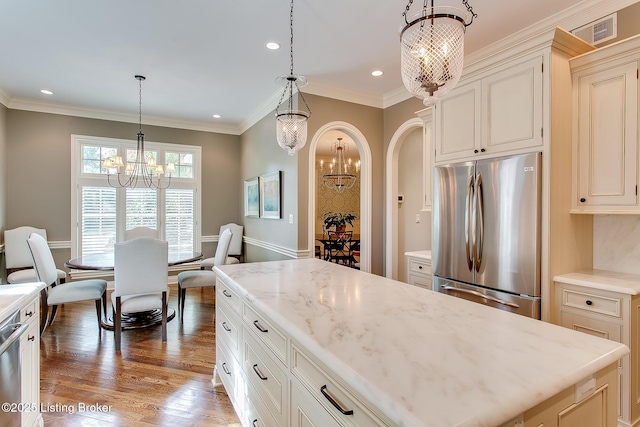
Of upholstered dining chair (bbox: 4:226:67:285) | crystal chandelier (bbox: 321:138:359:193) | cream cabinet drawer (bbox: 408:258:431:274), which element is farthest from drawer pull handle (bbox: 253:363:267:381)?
crystal chandelier (bbox: 321:138:359:193)

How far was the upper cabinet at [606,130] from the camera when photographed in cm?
202

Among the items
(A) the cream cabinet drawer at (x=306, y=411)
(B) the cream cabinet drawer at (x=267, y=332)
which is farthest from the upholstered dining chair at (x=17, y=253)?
(A) the cream cabinet drawer at (x=306, y=411)

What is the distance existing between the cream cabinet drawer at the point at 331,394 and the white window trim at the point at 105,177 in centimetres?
501

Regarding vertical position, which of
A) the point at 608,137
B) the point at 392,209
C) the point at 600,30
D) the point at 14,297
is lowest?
the point at 14,297

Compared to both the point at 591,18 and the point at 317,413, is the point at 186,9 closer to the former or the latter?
the point at 317,413

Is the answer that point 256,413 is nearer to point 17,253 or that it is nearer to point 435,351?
point 435,351

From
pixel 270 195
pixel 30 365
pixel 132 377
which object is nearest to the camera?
pixel 30 365

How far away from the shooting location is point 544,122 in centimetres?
214

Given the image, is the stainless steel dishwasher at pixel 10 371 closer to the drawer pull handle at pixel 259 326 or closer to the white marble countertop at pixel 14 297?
the white marble countertop at pixel 14 297

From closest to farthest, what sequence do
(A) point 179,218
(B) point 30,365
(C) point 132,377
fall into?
(B) point 30,365 < (C) point 132,377 < (A) point 179,218

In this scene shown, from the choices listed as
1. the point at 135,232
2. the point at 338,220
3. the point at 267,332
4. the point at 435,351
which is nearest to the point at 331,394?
the point at 435,351

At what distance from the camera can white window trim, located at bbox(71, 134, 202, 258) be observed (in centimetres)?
484

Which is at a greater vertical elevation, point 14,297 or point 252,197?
point 252,197

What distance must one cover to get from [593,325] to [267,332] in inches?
79.6
